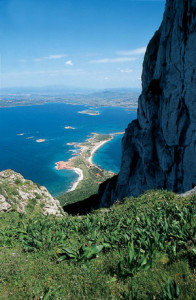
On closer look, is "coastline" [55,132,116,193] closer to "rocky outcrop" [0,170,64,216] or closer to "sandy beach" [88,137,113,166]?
"sandy beach" [88,137,113,166]

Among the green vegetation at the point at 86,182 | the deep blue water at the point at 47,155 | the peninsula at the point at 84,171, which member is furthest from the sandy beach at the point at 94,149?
the green vegetation at the point at 86,182

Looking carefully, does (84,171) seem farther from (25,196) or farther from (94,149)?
(25,196)

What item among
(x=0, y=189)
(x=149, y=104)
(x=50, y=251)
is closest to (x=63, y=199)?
(x=0, y=189)

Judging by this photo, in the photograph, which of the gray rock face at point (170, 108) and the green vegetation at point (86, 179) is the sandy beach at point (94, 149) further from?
the gray rock face at point (170, 108)

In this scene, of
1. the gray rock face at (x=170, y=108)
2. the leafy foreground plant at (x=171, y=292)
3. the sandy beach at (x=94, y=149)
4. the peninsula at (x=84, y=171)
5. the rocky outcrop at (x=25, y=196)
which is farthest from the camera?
the sandy beach at (x=94, y=149)

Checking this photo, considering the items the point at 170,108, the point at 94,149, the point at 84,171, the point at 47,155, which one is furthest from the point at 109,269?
the point at 94,149

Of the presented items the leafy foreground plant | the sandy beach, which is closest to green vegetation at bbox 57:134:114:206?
the sandy beach

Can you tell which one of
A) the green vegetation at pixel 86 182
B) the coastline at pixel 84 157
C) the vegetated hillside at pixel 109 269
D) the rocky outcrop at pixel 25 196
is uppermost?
the vegetated hillside at pixel 109 269
